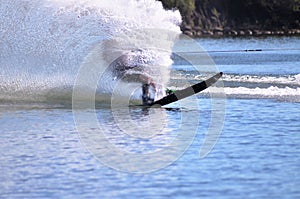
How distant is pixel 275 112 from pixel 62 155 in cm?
713

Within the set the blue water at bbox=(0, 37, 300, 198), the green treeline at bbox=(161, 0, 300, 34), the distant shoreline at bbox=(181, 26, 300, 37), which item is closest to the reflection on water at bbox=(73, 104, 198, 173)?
the blue water at bbox=(0, 37, 300, 198)

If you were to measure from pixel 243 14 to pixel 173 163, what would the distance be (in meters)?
82.9

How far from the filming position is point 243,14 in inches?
3821

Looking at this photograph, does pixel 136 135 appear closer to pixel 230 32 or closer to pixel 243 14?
pixel 230 32

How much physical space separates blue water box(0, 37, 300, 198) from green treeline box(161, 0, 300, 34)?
71.5m

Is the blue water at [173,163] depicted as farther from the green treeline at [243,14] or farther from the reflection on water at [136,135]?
the green treeline at [243,14]

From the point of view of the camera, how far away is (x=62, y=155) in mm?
16078

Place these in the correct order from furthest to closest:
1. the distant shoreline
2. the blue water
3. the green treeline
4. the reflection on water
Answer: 1. the green treeline
2. the distant shoreline
3. the reflection on water
4. the blue water

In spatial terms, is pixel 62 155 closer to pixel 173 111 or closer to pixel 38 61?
pixel 173 111

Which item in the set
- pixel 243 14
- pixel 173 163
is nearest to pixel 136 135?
pixel 173 163

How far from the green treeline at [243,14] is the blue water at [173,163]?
71519mm

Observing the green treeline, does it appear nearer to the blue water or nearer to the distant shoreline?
the distant shoreline

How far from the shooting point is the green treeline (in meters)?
95.3

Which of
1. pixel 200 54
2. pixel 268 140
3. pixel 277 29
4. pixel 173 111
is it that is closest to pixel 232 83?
pixel 173 111
